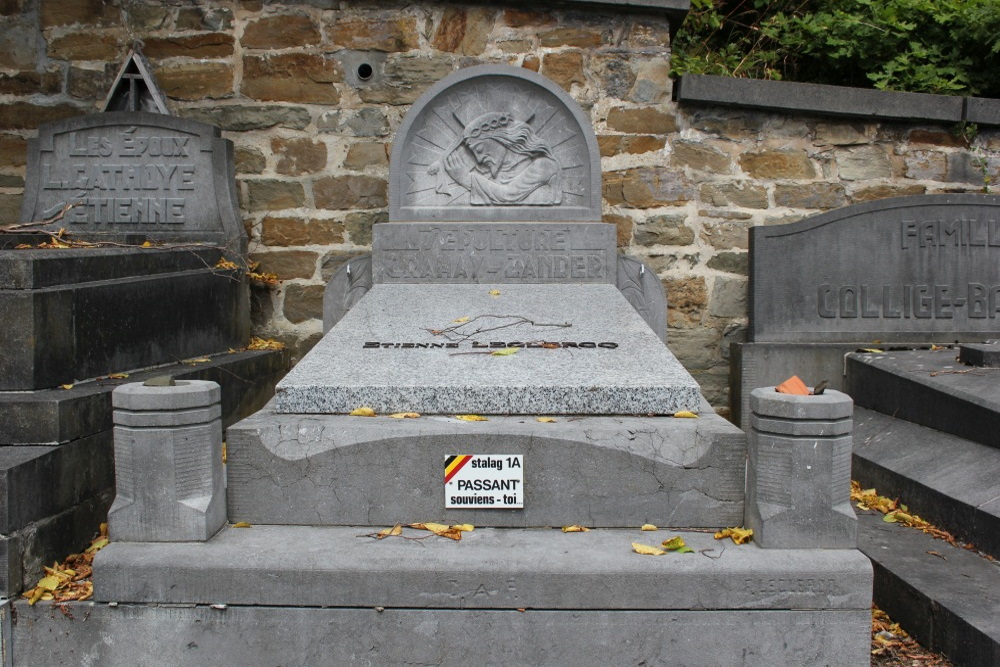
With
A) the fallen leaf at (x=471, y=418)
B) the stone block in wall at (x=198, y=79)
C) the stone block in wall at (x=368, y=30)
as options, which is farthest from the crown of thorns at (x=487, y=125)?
the fallen leaf at (x=471, y=418)

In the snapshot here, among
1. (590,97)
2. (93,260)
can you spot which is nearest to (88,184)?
(93,260)

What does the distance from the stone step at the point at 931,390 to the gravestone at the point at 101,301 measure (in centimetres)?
346

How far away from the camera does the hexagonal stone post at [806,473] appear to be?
9.97 feet

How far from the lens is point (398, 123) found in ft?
21.2

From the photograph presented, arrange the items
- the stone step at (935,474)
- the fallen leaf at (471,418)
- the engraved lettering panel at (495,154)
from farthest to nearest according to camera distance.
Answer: the engraved lettering panel at (495,154), the stone step at (935,474), the fallen leaf at (471,418)

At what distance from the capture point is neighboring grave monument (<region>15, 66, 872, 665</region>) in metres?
2.96

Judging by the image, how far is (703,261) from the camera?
6551 mm

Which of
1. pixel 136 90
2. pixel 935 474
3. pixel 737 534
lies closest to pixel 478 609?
pixel 737 534

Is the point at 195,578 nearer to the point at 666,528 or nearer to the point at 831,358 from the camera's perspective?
the point at 666,528

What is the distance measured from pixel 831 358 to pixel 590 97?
2336mm

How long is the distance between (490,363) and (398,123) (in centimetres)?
311

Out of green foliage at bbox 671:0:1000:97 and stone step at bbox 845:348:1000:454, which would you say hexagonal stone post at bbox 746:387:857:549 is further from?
green foliage at bbox 671:0:1000:97

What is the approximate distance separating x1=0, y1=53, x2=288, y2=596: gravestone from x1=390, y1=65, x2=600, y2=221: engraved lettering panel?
1237 millimetres

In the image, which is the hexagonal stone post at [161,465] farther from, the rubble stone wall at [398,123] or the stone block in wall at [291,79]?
the stone block in wall at [291,79]
